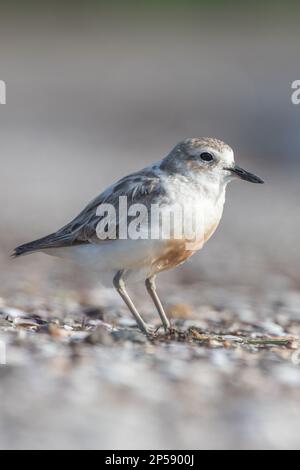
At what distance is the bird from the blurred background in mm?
1090

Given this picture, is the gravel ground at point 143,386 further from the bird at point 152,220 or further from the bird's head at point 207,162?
the bird's head at point 207,162

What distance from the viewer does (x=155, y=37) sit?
3725 cm

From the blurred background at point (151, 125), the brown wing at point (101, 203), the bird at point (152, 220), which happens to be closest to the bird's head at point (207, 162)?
the bird at point (152, 220)

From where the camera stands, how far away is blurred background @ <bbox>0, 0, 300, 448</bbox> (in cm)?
848

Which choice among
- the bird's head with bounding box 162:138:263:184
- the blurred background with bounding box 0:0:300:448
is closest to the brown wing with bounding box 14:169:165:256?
the bird's head with bounding box 162:138:263:184

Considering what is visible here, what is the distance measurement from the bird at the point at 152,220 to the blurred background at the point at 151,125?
3.58 ft

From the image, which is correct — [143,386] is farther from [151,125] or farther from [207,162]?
[151,125]

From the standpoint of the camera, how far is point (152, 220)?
5.89m

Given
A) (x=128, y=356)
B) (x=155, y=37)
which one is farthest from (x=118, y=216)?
(x=155, y=37)

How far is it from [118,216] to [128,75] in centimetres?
2489

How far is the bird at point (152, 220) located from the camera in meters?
5.92

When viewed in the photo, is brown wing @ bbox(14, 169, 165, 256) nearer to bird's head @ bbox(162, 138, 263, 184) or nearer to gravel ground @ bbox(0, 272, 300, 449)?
bird's head @ bbox(162, 138, 263, 184)

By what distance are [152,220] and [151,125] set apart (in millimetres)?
16447

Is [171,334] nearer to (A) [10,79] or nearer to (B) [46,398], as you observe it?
(B) [46,398]
